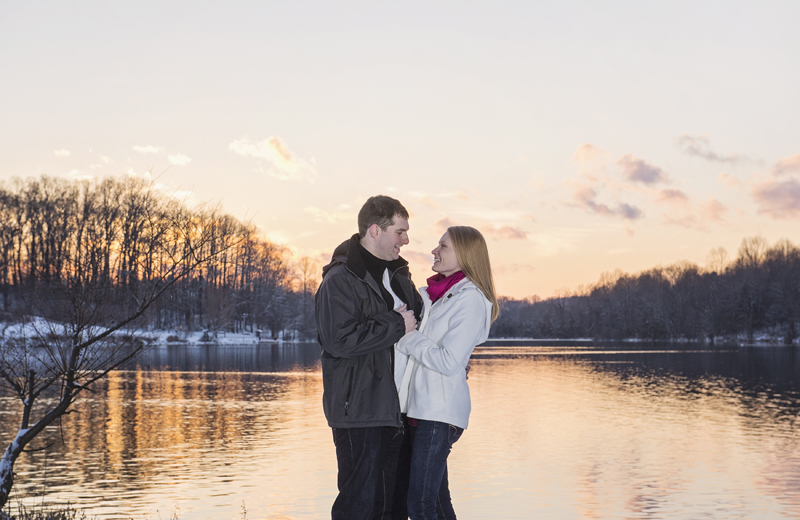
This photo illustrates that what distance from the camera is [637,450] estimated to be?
Result: 17.2 meters

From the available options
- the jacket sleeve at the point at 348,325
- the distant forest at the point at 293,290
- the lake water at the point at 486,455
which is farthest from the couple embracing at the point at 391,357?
the distant forest at the point at 293,290

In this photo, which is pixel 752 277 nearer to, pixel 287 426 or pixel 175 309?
pixel 175 309

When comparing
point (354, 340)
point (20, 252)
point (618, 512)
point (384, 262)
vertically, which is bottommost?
point (618, 512)

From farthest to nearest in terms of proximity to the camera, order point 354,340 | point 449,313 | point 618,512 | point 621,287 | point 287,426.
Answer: point 621,287, point 287,426, point 618,512, point 449,313, point 354,340

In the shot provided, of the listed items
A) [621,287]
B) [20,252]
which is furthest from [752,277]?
[20,252]

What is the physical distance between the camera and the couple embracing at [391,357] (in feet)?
14.2

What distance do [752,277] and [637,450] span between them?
3962 inches

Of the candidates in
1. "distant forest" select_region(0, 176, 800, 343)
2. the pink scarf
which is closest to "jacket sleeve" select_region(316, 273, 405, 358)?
the pink scarf

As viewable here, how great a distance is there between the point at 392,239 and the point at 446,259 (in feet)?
1.19

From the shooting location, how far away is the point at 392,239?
447 centimetres

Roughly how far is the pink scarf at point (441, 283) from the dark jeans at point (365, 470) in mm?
814

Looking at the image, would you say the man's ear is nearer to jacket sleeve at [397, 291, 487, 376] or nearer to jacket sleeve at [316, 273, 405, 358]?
jacket sleeve at [316, 273, 405, 358]

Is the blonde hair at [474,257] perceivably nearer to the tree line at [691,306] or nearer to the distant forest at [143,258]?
the distant forest at [143,258]

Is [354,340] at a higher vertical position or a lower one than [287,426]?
higher
